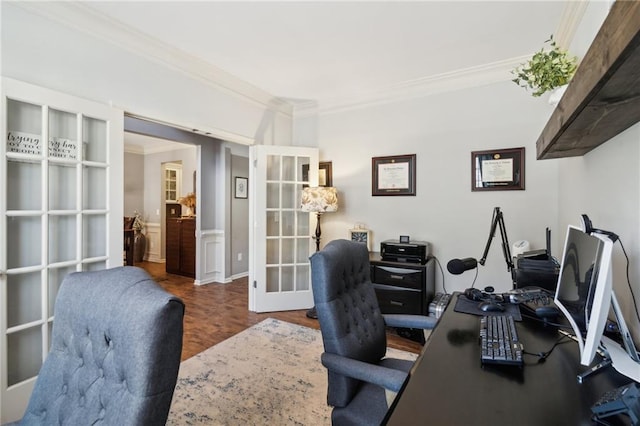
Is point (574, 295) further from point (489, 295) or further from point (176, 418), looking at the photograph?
point (176, 418)

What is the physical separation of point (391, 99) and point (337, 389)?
309cm

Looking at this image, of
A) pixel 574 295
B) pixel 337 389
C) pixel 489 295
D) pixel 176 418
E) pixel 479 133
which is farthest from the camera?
pixel 479 133

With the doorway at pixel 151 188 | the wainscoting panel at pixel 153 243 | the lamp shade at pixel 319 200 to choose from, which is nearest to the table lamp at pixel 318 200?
the lamp shade at pixel 319 200

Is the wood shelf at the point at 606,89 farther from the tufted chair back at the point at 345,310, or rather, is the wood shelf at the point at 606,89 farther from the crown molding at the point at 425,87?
the crown molding at the point at 425,87

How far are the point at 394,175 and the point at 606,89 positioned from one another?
8.44ft

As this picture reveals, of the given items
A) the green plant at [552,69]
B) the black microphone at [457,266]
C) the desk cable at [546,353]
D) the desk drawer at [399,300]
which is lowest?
the desk drawer at [399,300]

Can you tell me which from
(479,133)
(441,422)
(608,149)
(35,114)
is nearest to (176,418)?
(441,422)

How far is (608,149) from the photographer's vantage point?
1375 millimetres

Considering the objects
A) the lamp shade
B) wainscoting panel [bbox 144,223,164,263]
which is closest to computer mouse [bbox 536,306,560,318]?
the lamp shade

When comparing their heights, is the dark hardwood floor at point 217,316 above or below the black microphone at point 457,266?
below

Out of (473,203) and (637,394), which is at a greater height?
(473,203)

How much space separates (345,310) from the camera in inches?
54.5

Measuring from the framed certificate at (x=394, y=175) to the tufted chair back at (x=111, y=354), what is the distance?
9.30ft

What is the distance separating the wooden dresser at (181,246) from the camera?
5125 mm
